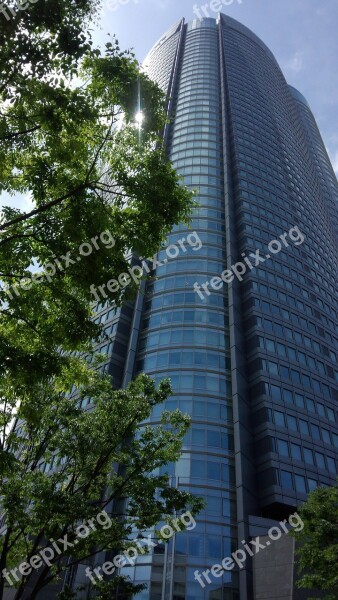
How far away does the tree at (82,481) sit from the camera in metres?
12.3

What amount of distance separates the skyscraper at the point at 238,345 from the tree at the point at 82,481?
681 cm

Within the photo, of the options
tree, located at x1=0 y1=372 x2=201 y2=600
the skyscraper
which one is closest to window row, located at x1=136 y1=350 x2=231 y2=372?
the skyscraper

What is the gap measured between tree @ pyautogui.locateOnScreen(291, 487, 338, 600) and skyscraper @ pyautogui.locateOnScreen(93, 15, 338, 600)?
214 inches

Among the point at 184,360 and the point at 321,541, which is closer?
the point at 321,541

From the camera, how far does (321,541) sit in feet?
58.6

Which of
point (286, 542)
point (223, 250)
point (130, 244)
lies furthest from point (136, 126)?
point (223, 250)

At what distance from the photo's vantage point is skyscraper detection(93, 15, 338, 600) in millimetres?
29359

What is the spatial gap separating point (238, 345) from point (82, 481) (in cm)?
2784

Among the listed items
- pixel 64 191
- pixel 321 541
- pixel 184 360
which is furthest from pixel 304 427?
pixel 64 191

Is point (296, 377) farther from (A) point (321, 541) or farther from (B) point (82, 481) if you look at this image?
(B) point (82, 481)

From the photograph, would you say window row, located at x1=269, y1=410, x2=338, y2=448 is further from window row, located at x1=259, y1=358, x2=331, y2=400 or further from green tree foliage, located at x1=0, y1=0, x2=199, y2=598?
green tree foliage, located at x1=0, y1=0, x2=199, y2=598

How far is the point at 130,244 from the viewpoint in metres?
8.88

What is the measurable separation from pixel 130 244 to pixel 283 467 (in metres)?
31.2

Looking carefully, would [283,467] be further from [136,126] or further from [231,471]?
[136,126]
